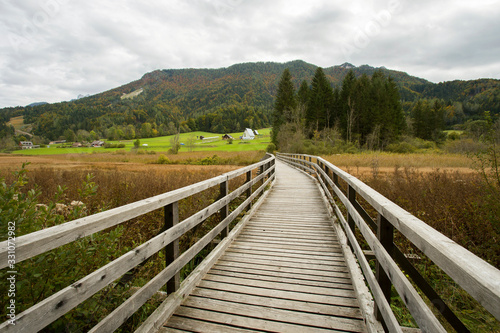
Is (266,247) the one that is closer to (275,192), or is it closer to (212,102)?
(275,192)

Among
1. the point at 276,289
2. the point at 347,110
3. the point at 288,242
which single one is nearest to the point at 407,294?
the point at 276,289

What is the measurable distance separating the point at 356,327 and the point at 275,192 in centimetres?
656

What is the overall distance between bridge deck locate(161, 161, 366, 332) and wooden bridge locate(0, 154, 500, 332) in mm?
11

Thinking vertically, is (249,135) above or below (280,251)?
above

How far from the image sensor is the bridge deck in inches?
90.2

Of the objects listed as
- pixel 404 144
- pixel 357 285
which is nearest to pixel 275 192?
pixel 357 285

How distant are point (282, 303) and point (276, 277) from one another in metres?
0.54

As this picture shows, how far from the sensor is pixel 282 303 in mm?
2592

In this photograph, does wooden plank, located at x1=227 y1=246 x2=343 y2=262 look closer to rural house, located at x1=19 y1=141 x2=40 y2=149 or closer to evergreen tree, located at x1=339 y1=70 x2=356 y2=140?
evergreen tree, located at x1=339 y1=70 x2=356 y2=140

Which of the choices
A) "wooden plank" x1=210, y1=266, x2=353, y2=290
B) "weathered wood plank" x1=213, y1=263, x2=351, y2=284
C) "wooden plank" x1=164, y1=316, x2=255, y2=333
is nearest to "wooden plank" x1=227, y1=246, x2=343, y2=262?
"weathered wood plank" x1=213, y1=263, x2=351, y2=284

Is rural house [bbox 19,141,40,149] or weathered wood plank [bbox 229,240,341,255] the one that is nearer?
weathered wood plank [bbox 229,240,341,255]

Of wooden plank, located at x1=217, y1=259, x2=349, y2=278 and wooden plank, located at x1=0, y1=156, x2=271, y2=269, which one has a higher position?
wooden plank, located at x1=0, y1=156, x2=271, y2=269

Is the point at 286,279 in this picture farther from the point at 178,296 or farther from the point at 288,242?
the point at 178,296

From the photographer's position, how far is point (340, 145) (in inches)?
1382
